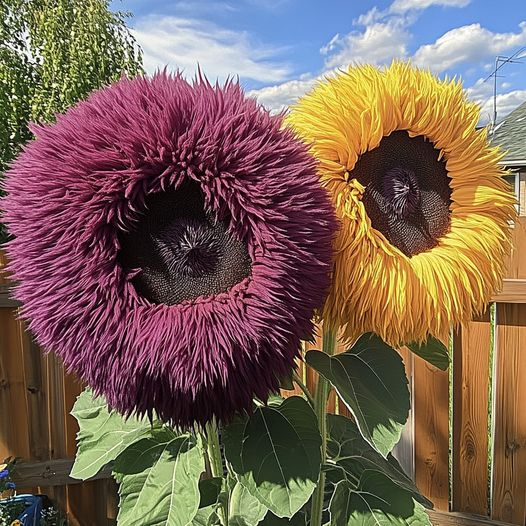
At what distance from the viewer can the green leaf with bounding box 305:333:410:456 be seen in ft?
2.00

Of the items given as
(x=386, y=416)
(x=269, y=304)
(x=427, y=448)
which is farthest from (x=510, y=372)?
(x=269, y=304)

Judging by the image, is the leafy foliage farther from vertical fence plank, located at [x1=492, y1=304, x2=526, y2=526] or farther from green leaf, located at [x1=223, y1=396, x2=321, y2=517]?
vertical fence plank, located at [x1=492, y1=304, x2=526, y2=526]

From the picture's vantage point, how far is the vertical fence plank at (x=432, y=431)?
2268 mm

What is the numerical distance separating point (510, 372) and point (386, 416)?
1754 mm

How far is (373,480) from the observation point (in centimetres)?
82

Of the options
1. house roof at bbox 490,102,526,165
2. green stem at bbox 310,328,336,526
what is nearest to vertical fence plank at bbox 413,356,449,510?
green stem at bbox 310,328,336,526

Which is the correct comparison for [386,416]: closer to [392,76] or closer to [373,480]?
[373,480]

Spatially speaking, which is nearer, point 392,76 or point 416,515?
point 392,76

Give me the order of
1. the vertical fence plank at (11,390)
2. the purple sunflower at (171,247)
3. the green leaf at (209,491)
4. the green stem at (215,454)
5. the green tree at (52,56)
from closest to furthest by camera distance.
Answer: the purple sunflower at (171,247)
the green stem at (215,454)
the green leaf at (209,491)
the vertical fence plank at (11,390)
the green tree at (52,56)

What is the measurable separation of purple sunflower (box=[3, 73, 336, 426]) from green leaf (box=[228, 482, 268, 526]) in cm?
32

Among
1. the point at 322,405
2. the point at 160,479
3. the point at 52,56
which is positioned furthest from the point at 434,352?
the point at 52,56

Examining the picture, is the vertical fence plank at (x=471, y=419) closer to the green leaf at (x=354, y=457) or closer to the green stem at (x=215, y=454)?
the green leaf at (x=354, y=457)

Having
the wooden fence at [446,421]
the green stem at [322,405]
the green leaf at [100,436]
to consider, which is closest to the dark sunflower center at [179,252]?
the green stem at [322,405]

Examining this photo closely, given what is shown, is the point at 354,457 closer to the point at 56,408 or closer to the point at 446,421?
the point at 446,421
